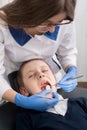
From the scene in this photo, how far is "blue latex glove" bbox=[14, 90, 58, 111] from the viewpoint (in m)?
1.25

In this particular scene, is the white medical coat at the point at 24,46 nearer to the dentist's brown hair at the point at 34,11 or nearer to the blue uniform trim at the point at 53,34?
the blue uniform trim at the point at 53,34

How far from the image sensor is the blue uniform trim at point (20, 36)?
1395 mm

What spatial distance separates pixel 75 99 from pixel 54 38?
0.35m

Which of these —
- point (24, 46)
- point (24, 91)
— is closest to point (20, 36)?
point (24, 46)

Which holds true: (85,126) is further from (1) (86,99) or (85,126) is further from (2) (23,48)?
(2) (23,48)

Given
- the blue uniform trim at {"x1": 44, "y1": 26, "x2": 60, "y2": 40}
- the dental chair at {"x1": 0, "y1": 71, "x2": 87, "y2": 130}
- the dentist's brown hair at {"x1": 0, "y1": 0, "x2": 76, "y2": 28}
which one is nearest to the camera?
the dentist's brown hair at {"x1": 0, "y1": 0, "x2": 76, "y2": 28}

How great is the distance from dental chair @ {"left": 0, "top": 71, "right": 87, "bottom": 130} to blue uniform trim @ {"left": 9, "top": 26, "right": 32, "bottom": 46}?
0.58 feet

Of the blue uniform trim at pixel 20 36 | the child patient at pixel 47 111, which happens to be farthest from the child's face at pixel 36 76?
the blue uniform trim at pixel 20 36

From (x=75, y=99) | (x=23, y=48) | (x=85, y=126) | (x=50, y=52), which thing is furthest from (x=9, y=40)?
(x=85, y=126)

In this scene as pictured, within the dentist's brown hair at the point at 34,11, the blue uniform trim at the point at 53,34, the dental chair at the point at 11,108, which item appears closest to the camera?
the dentist's brown hair at the point at 34,11

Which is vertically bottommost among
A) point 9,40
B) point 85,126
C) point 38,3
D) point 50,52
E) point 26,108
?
point 85,126

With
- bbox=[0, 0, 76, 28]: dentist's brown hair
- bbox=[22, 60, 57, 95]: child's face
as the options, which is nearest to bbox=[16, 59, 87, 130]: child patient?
bbox=[22, 60, 57, 95]: child's face

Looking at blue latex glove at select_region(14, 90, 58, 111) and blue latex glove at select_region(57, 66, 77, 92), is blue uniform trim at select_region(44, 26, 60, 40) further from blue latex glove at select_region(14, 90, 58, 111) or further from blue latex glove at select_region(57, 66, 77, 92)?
blue latex glove at select_region(14, 90, 58, 111)

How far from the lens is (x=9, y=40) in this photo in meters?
1.39
